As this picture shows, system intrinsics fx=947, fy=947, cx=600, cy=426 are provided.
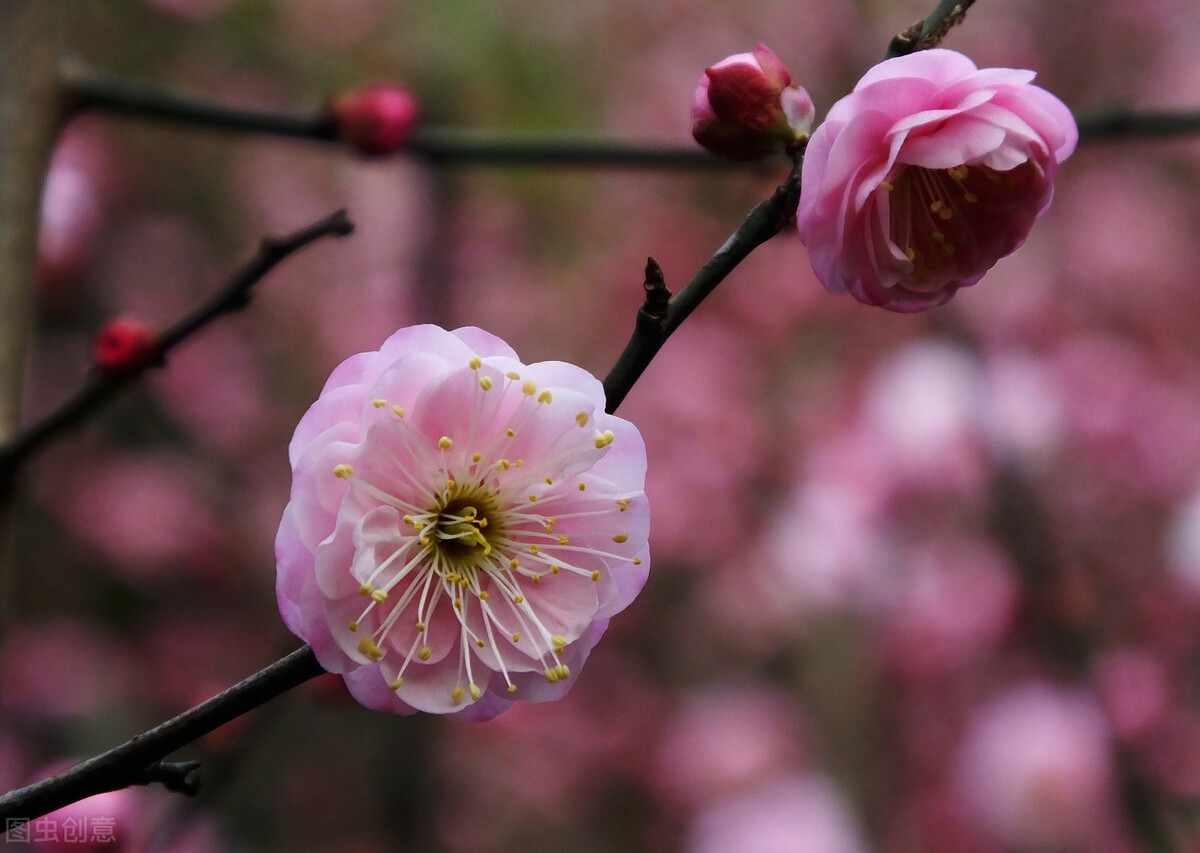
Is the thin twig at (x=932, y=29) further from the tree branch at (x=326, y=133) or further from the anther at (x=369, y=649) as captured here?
the anther at (x=369, y=649)

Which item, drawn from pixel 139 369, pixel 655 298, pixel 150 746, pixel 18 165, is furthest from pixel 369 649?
pixel 18 165

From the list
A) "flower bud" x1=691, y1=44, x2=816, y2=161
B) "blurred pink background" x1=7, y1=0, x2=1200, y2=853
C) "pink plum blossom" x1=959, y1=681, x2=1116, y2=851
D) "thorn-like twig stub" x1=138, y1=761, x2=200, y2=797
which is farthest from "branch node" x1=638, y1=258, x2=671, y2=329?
"pink plum blossom" x1=959, y1=681, x2=1116, y2=851

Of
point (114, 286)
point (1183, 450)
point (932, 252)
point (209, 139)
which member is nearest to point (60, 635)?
point (114, 286)

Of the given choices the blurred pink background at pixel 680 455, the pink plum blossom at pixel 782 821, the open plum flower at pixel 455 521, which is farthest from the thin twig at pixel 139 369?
the pink plum blossom at pixel 782 821

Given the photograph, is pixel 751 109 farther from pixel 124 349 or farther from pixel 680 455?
pixel 680 455

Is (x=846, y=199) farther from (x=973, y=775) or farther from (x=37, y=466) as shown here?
(x=37, y=466)
